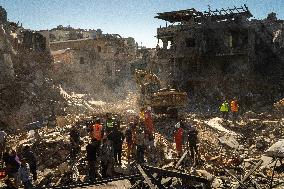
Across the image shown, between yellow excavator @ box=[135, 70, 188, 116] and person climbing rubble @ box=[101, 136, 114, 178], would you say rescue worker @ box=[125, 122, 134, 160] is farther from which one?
yellow excavator @ box=[135, 70, 188, 116]

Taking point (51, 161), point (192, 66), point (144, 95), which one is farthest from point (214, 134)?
point (192, 66)

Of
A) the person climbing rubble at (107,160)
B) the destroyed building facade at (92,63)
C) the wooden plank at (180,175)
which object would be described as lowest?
the person climbing rubble at (107,160)

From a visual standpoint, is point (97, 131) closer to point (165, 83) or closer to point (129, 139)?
point (129, 139)

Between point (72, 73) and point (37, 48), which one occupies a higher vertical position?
point (37, 48)

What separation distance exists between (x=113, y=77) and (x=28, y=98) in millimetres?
24632

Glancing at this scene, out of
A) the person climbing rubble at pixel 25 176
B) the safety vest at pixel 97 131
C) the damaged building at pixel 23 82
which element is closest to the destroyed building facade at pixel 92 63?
the damaged building at pixel 23 82

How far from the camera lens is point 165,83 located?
4294cm

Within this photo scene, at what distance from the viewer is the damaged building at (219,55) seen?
38438 millimetres

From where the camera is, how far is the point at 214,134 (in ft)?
66.3

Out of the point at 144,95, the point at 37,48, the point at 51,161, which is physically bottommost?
the point at 51,161

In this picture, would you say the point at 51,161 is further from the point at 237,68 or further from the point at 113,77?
the point at 113,77

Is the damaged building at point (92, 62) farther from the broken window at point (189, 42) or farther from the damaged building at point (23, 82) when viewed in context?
the broken window at point (189, 42)

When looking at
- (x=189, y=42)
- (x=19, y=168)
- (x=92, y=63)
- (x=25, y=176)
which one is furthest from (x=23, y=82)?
(x=25, y=176)

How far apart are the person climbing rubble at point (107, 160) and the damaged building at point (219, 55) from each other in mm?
25776
